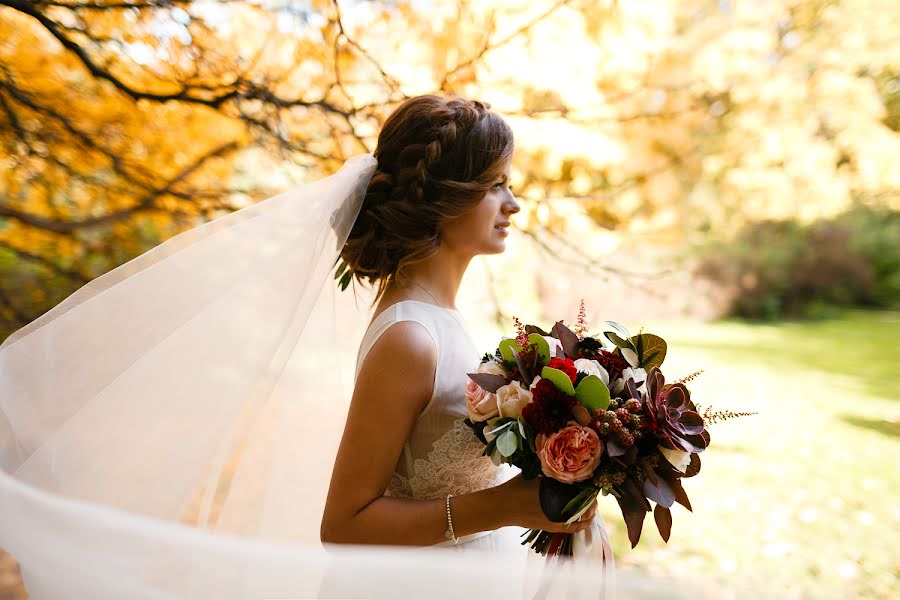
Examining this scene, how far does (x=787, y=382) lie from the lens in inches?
421

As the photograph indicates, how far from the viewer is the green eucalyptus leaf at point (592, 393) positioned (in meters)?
1.45

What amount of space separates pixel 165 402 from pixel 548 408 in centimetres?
86

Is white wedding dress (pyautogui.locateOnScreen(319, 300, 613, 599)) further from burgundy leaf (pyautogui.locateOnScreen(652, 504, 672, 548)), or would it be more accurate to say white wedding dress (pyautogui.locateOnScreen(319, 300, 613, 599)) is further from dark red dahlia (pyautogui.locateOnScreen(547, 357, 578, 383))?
dark red dahlia (pyautogui.locateOnScreen(547, 357, 578, 383))

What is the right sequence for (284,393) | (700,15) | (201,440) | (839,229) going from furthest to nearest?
(839,229) < (700,15) < (284,393) < (201,440)

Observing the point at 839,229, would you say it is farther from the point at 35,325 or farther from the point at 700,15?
the point at 35,325

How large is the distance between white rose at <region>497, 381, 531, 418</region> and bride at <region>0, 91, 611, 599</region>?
19cm

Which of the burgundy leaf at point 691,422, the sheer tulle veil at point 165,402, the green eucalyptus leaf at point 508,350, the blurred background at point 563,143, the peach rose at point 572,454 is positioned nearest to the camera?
the sheer tulle veil at point 165,402

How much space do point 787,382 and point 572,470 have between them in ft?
34.7

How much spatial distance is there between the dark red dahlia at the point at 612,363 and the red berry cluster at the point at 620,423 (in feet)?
0.32

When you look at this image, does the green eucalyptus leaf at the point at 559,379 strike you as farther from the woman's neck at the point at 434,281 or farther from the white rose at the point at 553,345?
the woman's neck at the point at 434,281

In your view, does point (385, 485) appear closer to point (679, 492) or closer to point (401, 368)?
point (401, 368)

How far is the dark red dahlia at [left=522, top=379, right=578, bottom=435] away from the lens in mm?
1453

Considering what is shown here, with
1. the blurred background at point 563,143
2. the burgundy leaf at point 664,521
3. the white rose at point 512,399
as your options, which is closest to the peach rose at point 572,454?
the white rose at point 512,399

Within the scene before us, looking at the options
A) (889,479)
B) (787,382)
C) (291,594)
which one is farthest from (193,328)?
(787,382)
